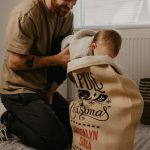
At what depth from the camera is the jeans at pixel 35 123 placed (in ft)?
4.93

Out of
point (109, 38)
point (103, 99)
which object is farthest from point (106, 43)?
point (103, 99)

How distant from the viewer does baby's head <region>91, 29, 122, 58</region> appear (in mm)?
1197

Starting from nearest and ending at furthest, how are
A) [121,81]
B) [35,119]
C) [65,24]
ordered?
[121,81], [35,119], [65,24]

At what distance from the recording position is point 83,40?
4.18 feet

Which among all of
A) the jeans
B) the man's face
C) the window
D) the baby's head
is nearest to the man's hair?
the baby's head

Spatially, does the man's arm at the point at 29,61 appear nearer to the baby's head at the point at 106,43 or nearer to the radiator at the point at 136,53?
the baby's head at the point at 106,43

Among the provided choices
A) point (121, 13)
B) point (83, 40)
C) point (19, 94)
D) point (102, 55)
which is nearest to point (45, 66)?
point (19, 94)

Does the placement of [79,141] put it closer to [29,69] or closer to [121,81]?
[121,81]

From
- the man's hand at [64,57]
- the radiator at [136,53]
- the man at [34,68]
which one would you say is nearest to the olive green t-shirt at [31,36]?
the man at [34,68]

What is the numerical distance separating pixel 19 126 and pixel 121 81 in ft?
2.30

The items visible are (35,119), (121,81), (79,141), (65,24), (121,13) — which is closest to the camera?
(121,81)

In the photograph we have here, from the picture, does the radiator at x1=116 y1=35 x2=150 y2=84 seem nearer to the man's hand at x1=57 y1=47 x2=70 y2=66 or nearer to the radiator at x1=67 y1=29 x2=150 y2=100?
the radiator at x1=67 y1=29 x2=150 y2=100

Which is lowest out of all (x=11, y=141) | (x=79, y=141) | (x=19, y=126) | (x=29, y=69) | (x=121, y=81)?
(x=11, y=141)

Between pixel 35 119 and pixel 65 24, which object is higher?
pixel 65 24
